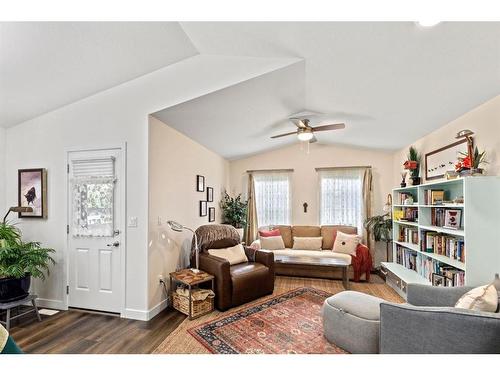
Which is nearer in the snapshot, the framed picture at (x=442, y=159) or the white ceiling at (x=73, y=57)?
the white ceiling at (x=73, y=57)

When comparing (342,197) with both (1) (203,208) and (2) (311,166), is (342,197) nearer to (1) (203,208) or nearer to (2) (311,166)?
(2) (311,166)

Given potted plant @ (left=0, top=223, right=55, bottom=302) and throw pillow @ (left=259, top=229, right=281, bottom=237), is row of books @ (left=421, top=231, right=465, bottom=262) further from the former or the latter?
potted plant @ (left=0, top=223, right=55, bottom=302)

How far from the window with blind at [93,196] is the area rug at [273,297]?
1343mm

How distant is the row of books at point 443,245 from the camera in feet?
8.21

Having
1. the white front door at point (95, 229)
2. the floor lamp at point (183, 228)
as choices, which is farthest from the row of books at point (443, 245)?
the white front door at point (95, 229)

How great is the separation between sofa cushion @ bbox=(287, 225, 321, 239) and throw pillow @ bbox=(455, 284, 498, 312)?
319 centimetres

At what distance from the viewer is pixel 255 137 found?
4273 mm

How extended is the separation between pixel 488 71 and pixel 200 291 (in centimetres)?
331

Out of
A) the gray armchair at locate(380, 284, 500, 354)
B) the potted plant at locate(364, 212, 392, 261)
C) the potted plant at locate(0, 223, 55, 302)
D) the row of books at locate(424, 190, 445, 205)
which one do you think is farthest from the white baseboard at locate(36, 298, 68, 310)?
the potted plant at locate(364, 212, 392, 261)

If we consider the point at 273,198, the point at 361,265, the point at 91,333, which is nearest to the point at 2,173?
the point at 91,333

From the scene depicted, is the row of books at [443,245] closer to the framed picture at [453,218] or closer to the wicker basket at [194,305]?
the framed picture at [453,218]

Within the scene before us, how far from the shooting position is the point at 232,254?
351 centimetres

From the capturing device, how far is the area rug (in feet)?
7.11
